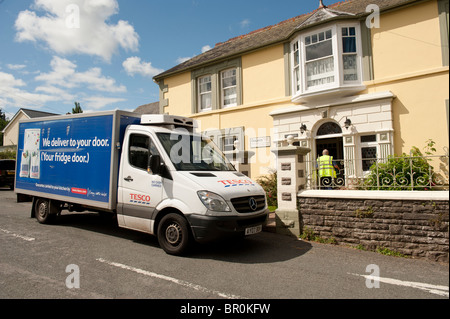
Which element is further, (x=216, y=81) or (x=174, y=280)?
(x=216, y=81)

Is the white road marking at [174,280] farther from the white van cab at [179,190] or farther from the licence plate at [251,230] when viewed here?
the licence plate at [251,230]

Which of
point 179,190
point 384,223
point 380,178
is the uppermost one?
point 380,178

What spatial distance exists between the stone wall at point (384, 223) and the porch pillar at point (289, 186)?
0.20 m

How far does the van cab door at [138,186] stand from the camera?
548 centimetres

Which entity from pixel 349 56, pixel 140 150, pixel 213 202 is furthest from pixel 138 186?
pixel 349 56

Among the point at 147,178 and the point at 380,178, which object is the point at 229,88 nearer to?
the point at 380,178

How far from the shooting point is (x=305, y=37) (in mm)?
10898

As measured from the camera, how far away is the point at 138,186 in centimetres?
573

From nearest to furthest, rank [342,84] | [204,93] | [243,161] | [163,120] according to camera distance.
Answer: [163,120] < [342,84] < [243,161] < [204,93]

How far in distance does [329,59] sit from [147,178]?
8240 mm

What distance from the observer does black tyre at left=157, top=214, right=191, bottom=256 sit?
197 inches

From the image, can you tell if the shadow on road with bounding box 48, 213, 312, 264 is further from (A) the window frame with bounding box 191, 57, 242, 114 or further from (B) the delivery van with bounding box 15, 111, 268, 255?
(A) the window frame with bounding box 191, 57, 242, 114
